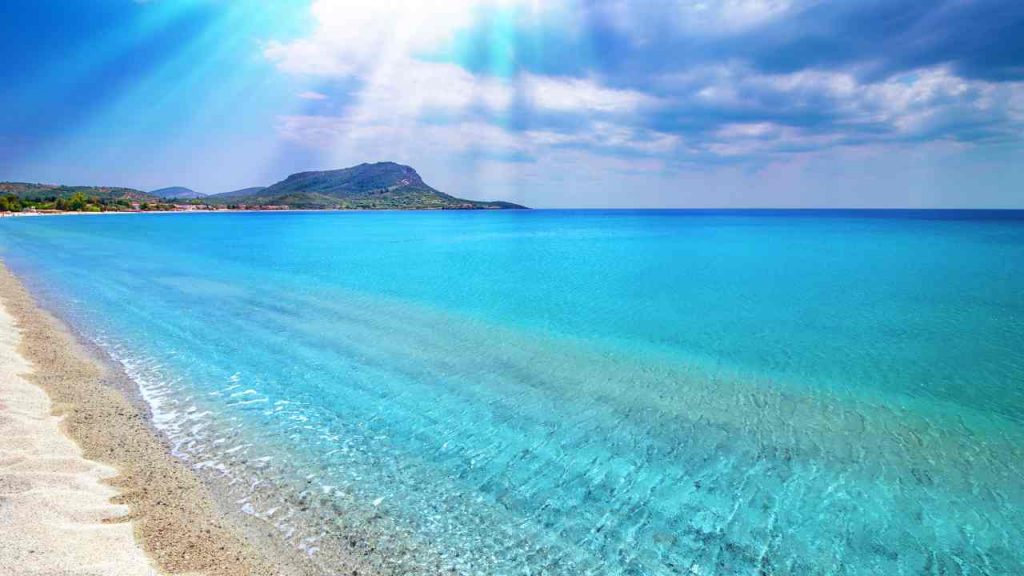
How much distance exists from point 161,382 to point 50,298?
1676cm

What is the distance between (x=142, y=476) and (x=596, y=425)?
8.34 meters

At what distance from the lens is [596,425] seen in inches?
430

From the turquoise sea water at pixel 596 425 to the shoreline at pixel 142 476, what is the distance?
1.55ft

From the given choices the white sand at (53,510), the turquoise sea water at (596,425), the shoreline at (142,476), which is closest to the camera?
the white sand at (53,510)

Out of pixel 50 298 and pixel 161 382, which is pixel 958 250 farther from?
pixel 50 298

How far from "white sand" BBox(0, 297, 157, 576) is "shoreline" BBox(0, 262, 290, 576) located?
17 centimetres

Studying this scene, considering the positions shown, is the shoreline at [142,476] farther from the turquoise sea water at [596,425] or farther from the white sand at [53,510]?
the turquoise sea water at [596,425]

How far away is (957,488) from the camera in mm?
8688

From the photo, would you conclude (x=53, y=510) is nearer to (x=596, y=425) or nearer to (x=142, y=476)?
(x=142, y=476)

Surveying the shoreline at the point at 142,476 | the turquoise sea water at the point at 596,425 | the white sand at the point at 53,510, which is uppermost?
the white sand at the point at 53,510

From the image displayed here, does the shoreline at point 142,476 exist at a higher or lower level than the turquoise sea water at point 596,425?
higher

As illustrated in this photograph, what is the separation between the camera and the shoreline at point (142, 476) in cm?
627

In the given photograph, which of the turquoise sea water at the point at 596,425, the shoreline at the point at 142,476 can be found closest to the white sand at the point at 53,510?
the shoreline at the point at 142,476

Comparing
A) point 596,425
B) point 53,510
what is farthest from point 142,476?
point 596,425
